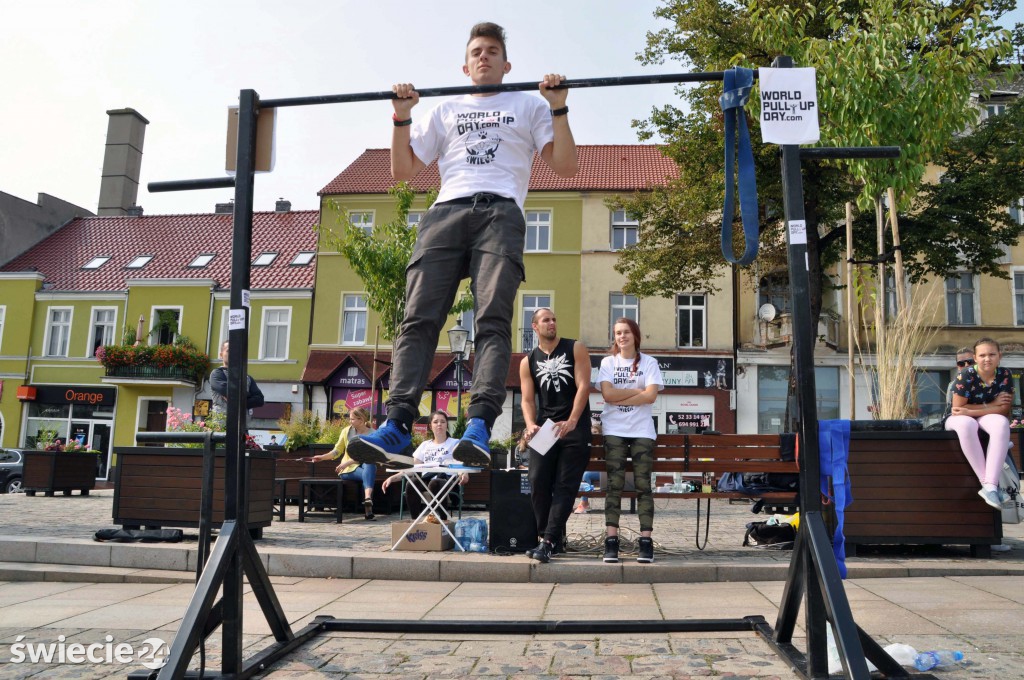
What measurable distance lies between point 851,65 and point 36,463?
1574cm

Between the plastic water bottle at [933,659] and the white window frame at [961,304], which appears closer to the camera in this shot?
the plastic water bottle at [933,659]

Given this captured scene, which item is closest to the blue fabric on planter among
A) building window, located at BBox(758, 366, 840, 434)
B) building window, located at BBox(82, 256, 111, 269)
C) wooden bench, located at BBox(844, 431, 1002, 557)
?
wooden bench, located at BBox(844, 431, 1002, 557)

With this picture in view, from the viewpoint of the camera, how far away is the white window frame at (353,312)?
97.7ft

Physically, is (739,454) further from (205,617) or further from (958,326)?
(958,326)

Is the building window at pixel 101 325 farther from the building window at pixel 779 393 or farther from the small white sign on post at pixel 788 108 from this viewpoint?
the small white sign on post at pixel 788 108

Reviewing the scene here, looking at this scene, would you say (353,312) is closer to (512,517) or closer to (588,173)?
(588,173)

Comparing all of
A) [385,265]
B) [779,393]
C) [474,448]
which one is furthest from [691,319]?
[474,448]

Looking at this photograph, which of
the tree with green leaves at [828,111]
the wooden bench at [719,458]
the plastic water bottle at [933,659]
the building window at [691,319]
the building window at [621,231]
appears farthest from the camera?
the building window at [621,231]

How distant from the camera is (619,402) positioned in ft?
22.4

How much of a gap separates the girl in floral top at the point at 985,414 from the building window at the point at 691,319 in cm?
2128

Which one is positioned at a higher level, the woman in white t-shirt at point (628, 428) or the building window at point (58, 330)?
the building window at point (58, 330)

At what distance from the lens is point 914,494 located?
22.2ft

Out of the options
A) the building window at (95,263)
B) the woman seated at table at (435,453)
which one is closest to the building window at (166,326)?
the building window at (95,263)

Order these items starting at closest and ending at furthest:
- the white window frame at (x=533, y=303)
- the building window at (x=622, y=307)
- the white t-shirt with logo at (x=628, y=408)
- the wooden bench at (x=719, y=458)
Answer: the white t-shirt with logo at (x=628, y=408) → the wooden bench at (x=719, y=458) → the building window at (x=622, y=307) → the white window frame at (x=533, y=303)
